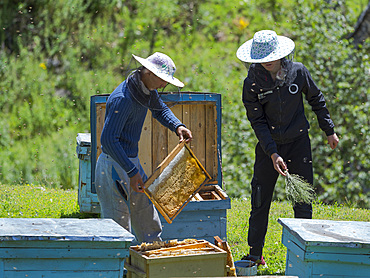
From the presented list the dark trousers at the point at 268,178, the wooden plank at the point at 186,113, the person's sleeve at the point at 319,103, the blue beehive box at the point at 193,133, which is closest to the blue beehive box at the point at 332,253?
the dark trousers at the point at 268,178

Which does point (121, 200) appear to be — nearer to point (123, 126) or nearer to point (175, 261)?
point (123, 126)

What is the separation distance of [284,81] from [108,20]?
7.45 meters

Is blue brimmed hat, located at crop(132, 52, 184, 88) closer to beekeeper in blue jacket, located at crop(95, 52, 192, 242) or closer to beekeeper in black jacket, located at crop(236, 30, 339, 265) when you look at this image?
beekeeper in blue jacket, located at crop(95, 52, 192, 242)

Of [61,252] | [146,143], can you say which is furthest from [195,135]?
[61,252]

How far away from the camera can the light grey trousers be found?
3.72 metres

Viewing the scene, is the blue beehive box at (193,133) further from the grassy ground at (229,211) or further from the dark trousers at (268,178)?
the grassy ground at (229,211)

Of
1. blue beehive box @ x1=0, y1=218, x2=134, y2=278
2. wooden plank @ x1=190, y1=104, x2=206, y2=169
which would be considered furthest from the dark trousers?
blue beehive box @ x1=0, y1=218, x2=134, y2=278

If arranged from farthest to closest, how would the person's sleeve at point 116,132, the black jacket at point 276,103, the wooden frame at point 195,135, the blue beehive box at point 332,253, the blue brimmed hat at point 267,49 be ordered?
the wooden frame at point 195,135
the black jacket at point 276,103
the blue brimmed hat at point 267,49
the person's sleeve at point 116,132
the blue beehive box at point 332,253

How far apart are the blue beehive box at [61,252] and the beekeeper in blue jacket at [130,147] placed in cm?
72

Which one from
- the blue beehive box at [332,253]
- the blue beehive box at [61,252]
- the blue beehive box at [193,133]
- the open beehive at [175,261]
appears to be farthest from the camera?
the blue beehive box at [193,133]

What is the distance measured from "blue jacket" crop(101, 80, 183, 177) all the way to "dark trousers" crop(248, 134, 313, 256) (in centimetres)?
106

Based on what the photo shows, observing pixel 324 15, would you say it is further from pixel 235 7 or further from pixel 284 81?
pixel 284 81

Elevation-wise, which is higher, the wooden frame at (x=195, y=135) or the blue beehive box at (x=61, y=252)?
the wooden frame at (x=195, y=135)

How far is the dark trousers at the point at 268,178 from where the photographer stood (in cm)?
421
